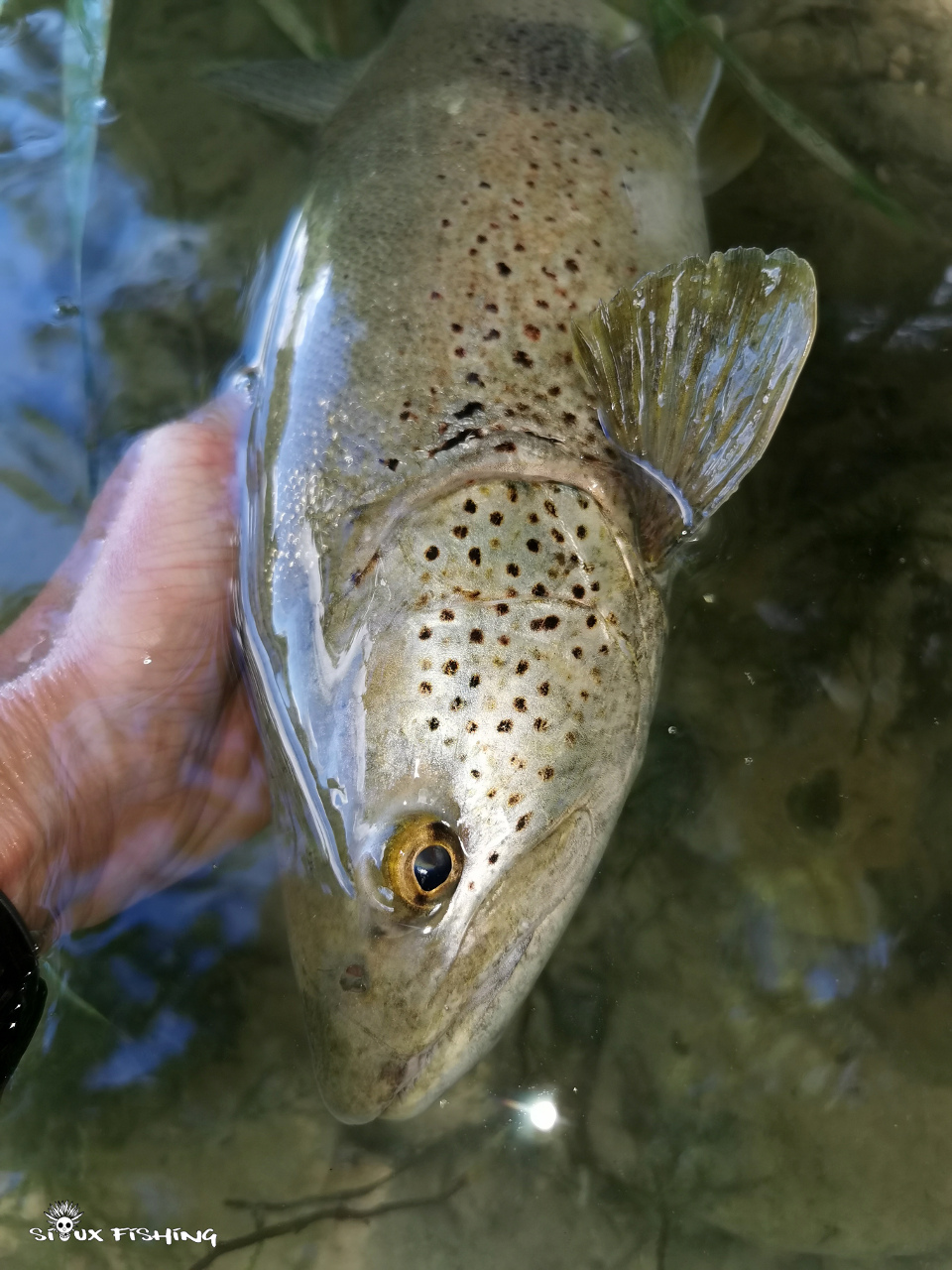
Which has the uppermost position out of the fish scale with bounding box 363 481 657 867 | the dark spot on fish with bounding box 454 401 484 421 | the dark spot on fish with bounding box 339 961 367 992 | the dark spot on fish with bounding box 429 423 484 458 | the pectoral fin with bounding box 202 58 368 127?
the pectoral fin with bounding box 202 58 368 127

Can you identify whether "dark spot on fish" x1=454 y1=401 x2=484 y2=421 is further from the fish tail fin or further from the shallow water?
the shallow water

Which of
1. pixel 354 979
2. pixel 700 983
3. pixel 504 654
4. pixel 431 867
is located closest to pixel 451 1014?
pixel 354 979

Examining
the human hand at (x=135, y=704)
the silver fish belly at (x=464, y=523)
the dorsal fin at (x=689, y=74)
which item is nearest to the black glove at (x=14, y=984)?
the human hand at (x=135, y=704)

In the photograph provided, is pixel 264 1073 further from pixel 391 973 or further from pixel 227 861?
pixel 391 973

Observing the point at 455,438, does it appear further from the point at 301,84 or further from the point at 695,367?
the point at 301,84

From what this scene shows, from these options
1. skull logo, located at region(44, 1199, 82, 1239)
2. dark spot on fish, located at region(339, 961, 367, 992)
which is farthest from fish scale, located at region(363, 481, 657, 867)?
skull logo, located at region(44, 1199, 82, 1239)

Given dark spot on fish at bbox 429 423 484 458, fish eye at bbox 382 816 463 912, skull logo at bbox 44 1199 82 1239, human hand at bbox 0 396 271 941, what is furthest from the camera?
skull logo at bbox 44 1199 82 1239

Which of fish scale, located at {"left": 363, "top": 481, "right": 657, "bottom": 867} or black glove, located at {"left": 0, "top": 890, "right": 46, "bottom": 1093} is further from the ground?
fish scale, located at {"left": 363, "top": 481, "right": 657, "bottom": 867}
